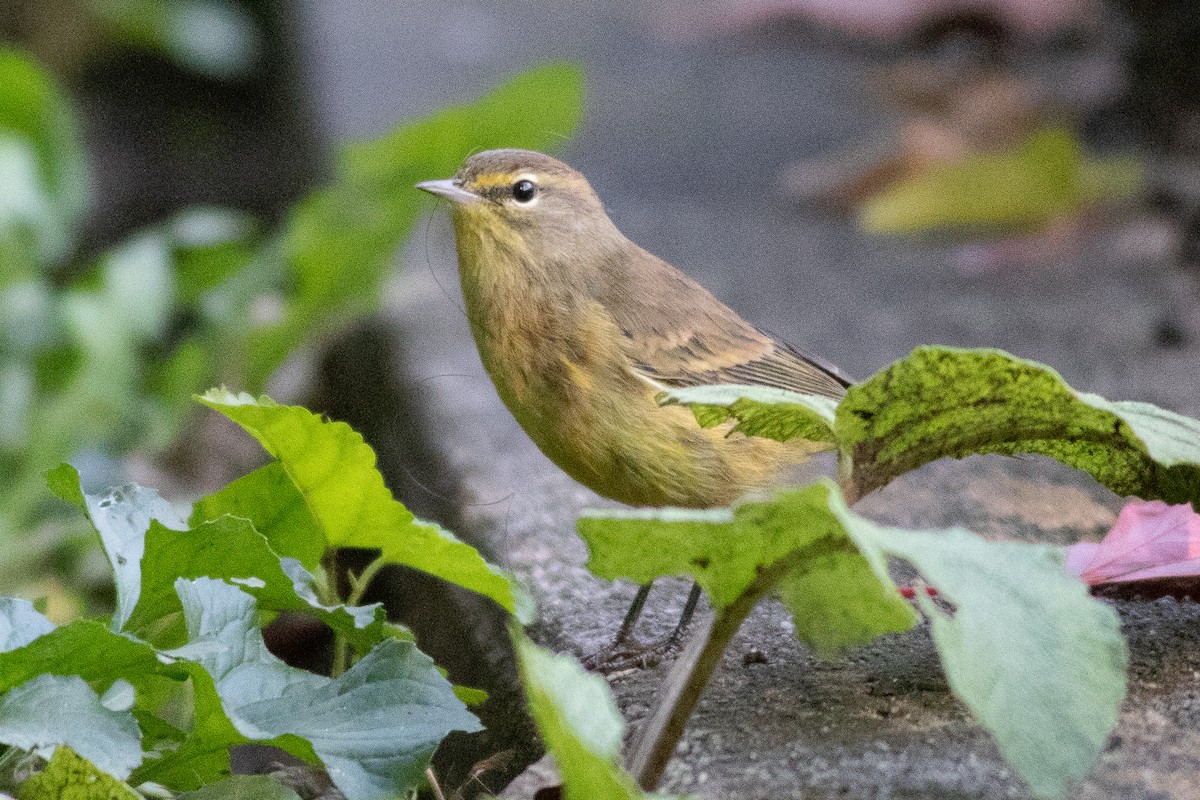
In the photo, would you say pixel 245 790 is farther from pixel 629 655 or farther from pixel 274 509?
pixel 629 655

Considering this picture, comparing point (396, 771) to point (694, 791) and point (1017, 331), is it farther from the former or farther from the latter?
point (1017, 331)

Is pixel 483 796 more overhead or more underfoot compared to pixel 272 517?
more underfoot

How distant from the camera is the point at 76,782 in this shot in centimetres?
150

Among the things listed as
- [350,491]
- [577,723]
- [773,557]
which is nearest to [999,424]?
[773,557]

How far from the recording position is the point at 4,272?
13.1ft

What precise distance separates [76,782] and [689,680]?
68 centimetres

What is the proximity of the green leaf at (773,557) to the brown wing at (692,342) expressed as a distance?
941 mm

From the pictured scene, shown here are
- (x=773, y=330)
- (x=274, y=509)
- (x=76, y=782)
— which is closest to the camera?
(x=76, y=782)

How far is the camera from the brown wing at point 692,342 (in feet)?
8.13

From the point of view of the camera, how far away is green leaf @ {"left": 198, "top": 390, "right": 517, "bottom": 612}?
164 centimetres

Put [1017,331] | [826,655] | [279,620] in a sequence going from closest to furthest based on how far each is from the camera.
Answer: [826,655] → [279,620] → [1017,331]

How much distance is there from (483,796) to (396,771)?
0.26 metres

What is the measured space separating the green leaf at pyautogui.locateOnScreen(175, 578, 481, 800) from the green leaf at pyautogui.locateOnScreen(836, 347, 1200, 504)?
0.56m

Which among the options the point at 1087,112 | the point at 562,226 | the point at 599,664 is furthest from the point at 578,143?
the point at 599,664
